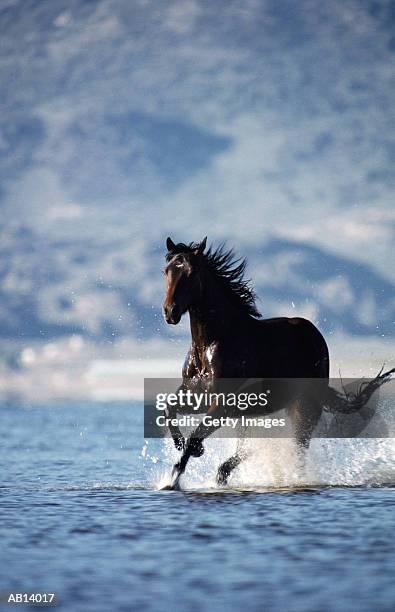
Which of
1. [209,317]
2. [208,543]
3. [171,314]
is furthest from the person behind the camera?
[209,317]

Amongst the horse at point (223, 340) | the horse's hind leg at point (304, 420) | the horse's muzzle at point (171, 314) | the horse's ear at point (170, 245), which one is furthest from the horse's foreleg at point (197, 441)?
the horse's ear at point (170, 245)

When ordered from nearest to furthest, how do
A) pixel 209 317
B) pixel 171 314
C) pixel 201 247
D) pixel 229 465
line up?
pixel 171 314, pixel 201 247, pixel 209 317, pixel 229 465

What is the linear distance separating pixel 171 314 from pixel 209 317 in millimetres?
882

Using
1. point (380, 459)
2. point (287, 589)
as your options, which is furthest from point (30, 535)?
point (380, 459)

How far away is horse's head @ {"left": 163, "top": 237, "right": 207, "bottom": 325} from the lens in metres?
11.1

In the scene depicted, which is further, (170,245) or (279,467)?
(279,467)

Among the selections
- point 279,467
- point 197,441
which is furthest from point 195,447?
point 279,467

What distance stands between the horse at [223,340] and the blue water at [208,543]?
0.59m

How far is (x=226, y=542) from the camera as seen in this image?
321 inches

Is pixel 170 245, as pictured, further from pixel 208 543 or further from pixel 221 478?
pixel 208 543

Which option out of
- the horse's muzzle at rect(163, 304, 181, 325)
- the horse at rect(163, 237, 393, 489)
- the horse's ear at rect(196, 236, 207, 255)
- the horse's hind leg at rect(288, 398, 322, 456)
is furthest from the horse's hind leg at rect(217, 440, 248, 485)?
the horse's ear at rect(196, 236, 207, 255)

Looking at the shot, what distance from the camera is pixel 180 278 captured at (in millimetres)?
11359

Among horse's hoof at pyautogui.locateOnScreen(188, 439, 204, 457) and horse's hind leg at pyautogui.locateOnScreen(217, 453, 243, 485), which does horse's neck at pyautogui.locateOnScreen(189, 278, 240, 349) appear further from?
horse's hind leg at pyautogui.locateOnScreen(217, 453, 243, 485)

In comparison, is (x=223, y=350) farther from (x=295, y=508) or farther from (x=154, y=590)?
(x=154, y=590)
